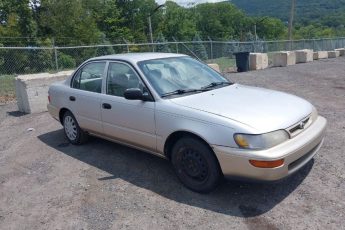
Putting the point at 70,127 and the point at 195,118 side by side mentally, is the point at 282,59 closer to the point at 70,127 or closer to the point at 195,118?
the point at 70,127

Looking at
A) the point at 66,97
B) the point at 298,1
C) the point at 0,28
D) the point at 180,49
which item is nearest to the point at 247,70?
the point at 180,49

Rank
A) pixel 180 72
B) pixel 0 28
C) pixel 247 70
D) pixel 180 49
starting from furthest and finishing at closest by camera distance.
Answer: pixel 0 28 → pixel 180 49 → pixel 247 70 → pixel 180 72

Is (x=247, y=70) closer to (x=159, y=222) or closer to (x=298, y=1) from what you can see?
(x=159, y=222)

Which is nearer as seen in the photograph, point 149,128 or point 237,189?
point 237,189

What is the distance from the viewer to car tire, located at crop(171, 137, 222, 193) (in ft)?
12.8

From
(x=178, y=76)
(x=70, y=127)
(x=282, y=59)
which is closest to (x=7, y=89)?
(x=70, y=127)

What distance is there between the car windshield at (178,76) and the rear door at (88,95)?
94 cm

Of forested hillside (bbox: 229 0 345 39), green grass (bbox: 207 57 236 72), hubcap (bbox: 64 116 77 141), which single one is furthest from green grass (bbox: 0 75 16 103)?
forested hillside (bbox: 229 0 345 39)

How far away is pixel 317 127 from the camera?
4.23 metres

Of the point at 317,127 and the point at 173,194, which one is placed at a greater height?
the point at 317,127

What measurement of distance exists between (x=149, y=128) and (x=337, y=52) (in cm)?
2852

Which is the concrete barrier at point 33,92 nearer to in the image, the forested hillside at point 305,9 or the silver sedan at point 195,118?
the silver sedan at point 195,118

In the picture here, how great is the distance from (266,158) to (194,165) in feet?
3.06

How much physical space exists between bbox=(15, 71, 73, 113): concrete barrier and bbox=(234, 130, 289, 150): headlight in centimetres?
672
